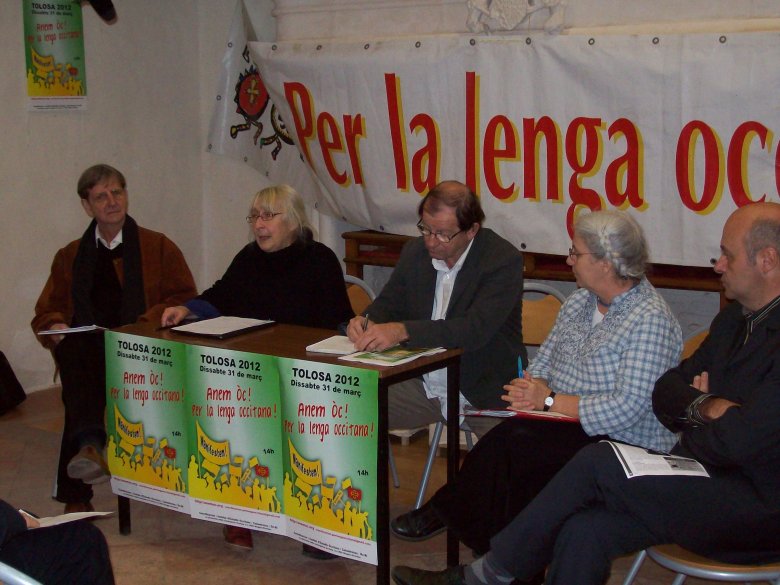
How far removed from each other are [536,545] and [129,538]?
1.66 meters

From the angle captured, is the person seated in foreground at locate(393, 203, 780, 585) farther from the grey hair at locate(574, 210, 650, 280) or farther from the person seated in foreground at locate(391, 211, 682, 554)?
the grey hair at locate(574, 210, 650, 280)

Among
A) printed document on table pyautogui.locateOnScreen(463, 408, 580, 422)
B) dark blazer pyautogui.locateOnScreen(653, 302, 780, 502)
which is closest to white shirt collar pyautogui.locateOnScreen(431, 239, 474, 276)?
printed document on table pyautogui.locateOnScreen(463, 408, 580, 422)

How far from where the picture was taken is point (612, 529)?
7.69 feet

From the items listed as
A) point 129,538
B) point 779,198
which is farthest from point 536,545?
point 779,198

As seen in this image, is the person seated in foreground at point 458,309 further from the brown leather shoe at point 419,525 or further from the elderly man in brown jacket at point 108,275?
the elderly man in brown jacket at point 108,275

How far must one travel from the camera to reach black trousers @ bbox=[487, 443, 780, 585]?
225 centimetres

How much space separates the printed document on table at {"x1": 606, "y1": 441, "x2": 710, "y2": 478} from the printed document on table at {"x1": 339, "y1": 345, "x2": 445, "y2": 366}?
677mm

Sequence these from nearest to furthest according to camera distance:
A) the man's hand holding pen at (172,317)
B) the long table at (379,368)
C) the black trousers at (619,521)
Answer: the black trousers at (619,521)
the long table at (379,368)
the man's hand holding pen at (172,317)

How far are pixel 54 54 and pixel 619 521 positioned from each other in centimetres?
403

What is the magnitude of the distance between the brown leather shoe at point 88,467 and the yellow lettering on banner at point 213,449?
17.2 inches

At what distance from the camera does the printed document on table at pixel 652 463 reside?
7.63ft

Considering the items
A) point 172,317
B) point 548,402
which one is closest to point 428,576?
point 548,402

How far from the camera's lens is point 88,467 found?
3412mm

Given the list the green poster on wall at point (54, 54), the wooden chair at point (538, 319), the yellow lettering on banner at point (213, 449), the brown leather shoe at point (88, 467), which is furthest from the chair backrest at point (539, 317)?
the green poster on wall at point (54, 54)
